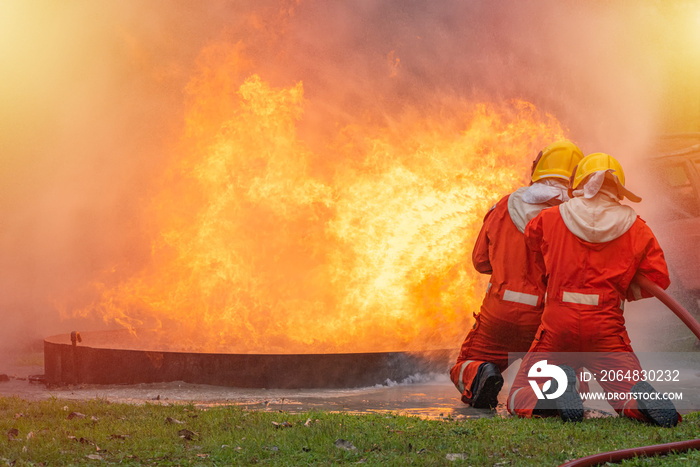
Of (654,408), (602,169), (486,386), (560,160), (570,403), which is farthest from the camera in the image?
(560,160)

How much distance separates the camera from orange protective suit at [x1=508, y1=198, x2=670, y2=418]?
14.8 ft

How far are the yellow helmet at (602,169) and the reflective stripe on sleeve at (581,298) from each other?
755 millimetres

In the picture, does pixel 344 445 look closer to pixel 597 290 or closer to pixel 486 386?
pixel 486 386

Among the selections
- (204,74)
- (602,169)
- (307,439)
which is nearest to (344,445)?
(307,439)

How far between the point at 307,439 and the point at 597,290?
212cm

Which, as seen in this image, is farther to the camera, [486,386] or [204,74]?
[204,74]

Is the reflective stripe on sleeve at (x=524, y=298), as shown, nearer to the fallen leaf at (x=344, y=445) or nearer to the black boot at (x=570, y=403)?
the black boot at (x=570, y=403)

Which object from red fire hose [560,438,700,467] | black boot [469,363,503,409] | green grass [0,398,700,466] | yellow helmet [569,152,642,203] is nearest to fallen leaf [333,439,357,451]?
green grass [0,398,700,466]

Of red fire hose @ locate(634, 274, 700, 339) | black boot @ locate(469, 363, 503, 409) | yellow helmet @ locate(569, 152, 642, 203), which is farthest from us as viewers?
black boot @ locate(469, 363, 503, 409)

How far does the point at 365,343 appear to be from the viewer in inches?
330

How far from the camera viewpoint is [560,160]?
5.46 m

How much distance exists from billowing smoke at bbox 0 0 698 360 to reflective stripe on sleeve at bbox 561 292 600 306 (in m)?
5.24

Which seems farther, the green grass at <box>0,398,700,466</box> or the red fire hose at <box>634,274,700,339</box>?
the red fire hose at <box>634,274,700,339</box>

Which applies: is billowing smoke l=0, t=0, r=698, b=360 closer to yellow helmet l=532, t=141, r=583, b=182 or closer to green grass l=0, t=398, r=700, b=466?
yellow helmet l=532, t=141, r=583, b=182
